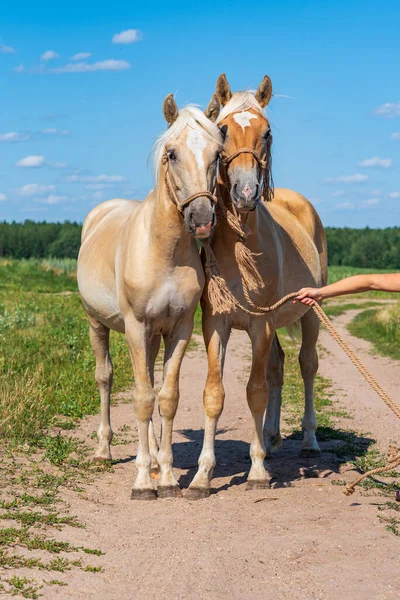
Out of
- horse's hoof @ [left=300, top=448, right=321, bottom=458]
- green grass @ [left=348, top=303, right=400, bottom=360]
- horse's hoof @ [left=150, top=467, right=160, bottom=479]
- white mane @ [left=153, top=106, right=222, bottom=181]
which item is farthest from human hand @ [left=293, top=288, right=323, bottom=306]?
green grass @ [left=348, top=303, right=400, bottom=360]

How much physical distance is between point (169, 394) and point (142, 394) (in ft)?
0.62

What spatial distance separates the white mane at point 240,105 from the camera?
525 cm

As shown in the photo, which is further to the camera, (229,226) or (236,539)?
(229,226)

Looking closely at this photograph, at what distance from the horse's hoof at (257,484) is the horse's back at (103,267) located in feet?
5.15

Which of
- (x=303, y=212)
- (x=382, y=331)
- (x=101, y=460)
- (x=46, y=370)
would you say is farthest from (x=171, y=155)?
(x=382, y=331)

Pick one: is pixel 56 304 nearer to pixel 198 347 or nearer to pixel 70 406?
pixel 198 347

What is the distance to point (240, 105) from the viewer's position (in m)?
5.25

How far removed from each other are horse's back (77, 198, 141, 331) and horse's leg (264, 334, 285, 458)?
1627 millimetres

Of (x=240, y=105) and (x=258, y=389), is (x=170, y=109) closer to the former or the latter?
(x=240, y=105)

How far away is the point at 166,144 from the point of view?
16.1 ft

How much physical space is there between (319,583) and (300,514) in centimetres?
121

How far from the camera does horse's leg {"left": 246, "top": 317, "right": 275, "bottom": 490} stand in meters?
5.55

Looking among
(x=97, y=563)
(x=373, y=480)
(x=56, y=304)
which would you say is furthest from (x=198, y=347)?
(x=97, y=563)

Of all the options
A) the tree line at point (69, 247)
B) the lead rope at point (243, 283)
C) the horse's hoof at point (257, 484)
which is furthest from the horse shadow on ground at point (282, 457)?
the tree line at point (69, 247)
